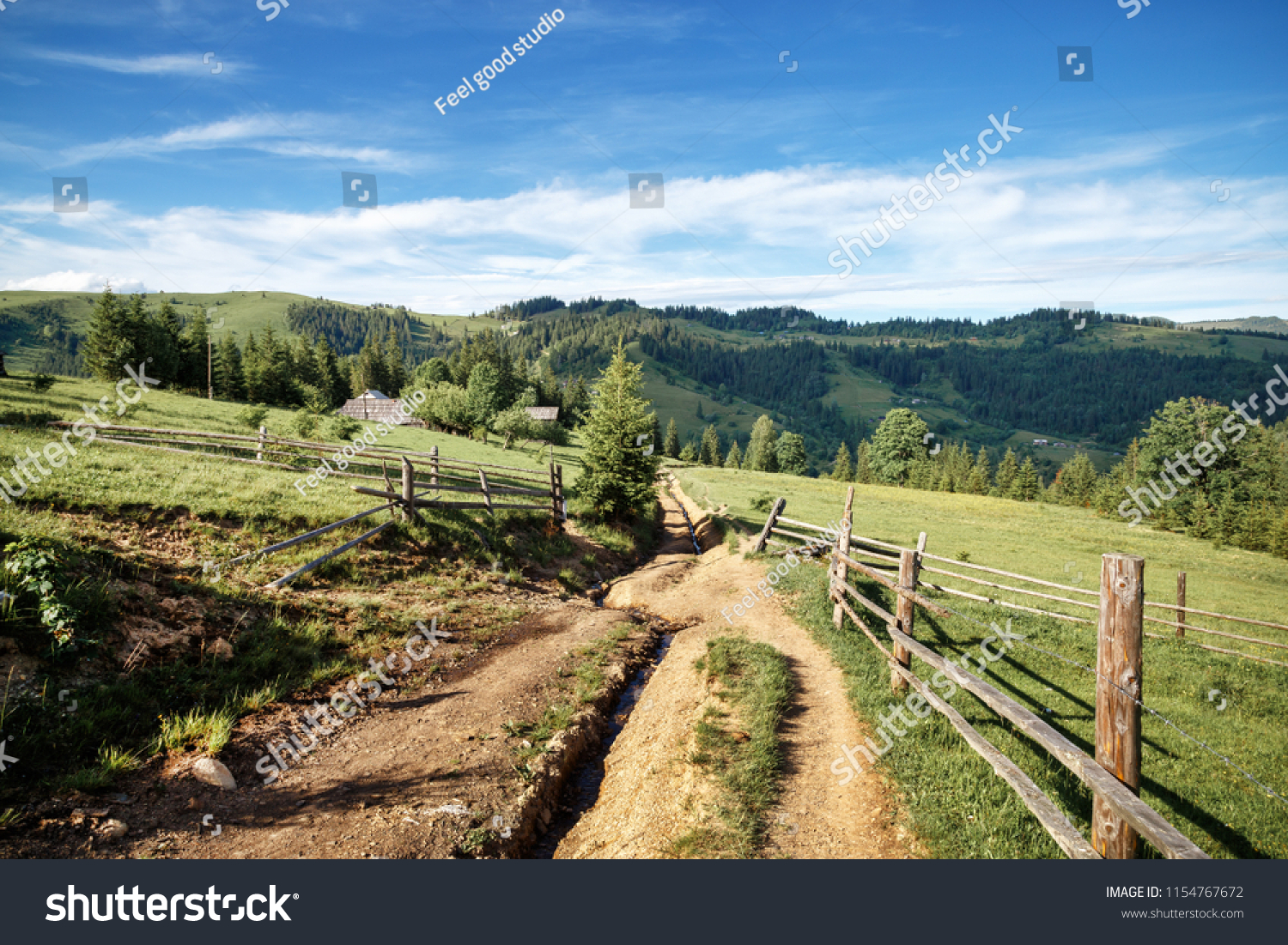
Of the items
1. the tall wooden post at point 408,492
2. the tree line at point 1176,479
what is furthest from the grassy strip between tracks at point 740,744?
the tree line at point 1176,479

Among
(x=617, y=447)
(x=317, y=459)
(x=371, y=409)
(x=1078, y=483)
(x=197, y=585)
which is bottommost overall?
(x=1078, y=483)

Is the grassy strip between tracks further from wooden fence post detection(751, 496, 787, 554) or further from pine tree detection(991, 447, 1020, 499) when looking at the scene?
pine tree detection(991, 447, 1020, 499)

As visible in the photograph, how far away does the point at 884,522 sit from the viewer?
32250 mm

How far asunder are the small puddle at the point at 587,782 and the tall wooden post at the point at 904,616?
3.93 metres

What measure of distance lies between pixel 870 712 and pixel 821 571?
722cm

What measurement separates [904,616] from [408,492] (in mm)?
11558

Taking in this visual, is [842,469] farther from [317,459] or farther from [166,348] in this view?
[166,348]

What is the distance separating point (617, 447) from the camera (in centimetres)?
2238

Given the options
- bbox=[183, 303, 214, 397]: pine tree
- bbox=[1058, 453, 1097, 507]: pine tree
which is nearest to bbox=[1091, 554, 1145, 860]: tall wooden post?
bbox=[183, 303, 214, 397]: pine tree

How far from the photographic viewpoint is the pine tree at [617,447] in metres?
22.4

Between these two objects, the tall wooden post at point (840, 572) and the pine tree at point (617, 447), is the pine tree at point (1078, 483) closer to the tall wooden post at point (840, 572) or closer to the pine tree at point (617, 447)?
the pine tree at point (617, 447)

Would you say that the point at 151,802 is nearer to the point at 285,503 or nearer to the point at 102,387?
the point at 285,503

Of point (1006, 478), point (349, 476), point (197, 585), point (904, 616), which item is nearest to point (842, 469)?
point (1006, 478)

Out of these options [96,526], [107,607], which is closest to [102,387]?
[96,526]
